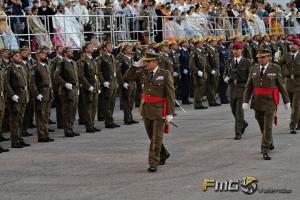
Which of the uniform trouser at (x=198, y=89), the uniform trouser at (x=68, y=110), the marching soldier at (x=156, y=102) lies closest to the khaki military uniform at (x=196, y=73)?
the uniform trouser at (x=198, y=89)

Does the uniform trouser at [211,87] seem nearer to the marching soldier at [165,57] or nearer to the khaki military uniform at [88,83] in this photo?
the marching soldier at [165,57]

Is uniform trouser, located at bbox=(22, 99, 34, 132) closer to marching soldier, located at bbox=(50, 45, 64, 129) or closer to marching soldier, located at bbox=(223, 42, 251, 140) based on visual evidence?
marching soldier, located at bbox=(50, 45, 64, 129)

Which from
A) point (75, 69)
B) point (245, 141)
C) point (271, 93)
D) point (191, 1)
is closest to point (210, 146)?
point (245, 141)

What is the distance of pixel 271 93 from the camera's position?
44.4ft

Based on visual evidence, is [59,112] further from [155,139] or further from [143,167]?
[155,139]

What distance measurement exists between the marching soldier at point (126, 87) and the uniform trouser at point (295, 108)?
15.2 feet

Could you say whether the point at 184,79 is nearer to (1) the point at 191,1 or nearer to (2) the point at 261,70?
(1) the point at 191,1

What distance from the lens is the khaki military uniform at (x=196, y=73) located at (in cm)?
2312

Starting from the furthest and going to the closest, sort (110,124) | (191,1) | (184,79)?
(191,1) → (184,79) → (110,124)

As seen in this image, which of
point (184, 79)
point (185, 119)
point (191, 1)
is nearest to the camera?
point (185, 119)

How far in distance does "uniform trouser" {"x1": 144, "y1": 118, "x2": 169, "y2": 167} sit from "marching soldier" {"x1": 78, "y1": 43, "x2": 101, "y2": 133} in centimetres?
538

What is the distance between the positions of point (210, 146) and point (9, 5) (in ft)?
32.6

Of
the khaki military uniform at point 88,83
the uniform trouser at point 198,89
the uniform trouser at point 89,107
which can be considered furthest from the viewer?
the uniform trouser at point 198,89

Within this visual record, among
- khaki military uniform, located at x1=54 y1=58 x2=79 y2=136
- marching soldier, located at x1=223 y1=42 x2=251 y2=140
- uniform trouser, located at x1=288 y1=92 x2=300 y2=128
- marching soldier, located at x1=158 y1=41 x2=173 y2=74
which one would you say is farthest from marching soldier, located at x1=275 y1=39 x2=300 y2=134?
khaki military uniform, located at x1=54 y1=58 x2=79 y2=136
